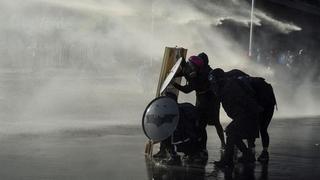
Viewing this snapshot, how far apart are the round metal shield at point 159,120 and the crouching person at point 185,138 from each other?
0.86 ft

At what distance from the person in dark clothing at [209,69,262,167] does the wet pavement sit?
0.44 metres

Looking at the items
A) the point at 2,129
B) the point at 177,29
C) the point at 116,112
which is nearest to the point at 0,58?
the point at 177,29

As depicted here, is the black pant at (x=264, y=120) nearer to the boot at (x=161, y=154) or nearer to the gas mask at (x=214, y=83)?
the gas mask at (x=214, y=83)

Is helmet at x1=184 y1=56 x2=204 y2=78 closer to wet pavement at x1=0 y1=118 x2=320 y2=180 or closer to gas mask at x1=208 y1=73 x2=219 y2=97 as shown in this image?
gas mask at x1=208 y1=73 x2=219 y2=97

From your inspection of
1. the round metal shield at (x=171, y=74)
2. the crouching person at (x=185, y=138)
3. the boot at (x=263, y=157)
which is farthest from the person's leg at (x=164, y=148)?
the boot at (x=263, y=157)

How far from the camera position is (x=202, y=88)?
8.14m

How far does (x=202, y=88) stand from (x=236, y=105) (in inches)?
28.7

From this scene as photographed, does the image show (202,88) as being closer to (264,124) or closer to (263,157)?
(264,124)

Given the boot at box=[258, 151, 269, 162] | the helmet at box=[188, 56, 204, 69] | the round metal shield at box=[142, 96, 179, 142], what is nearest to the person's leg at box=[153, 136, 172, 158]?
the round metal shield at box=[142, 96, 179, 142]

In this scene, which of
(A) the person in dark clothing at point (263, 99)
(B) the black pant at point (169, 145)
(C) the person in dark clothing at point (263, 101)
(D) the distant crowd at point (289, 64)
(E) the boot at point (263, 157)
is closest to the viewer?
(B) the black pant at point (169, 145)

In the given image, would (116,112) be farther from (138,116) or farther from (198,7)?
(198,7)

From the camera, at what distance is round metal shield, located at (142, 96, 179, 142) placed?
24.9 feet

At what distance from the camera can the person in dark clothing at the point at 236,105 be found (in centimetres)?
752

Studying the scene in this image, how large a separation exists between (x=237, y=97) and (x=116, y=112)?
797cm
